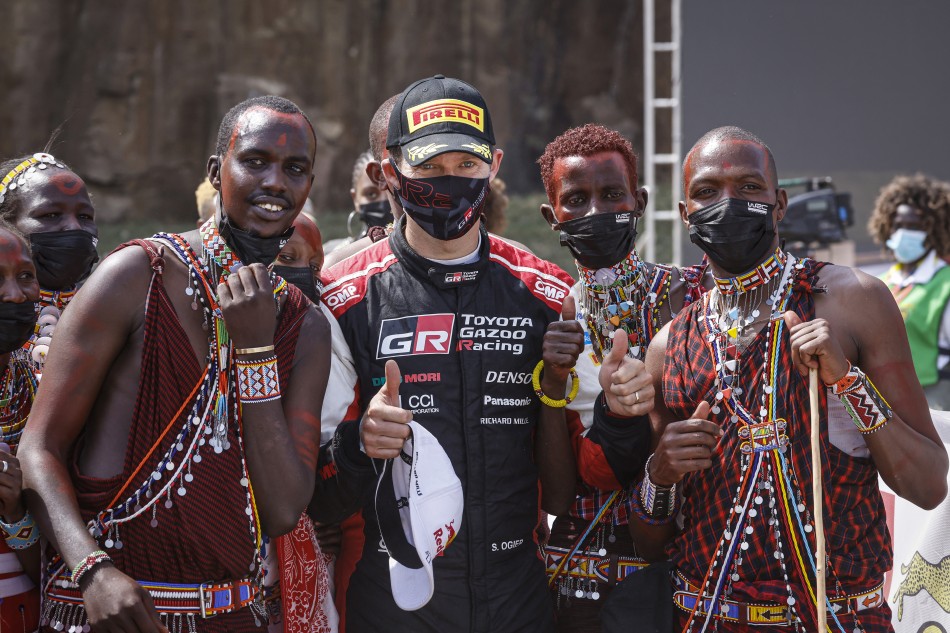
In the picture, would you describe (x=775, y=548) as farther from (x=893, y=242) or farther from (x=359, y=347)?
(x=893, y=242)

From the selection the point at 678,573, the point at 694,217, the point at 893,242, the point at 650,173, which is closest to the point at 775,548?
the point at 678,573

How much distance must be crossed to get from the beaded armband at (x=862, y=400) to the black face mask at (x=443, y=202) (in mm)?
1230

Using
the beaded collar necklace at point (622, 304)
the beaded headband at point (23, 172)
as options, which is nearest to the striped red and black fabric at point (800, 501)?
the beaded collar necklace at point (622, 304)

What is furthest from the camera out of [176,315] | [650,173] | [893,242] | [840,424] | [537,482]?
[650,173]

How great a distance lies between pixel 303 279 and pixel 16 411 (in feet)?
3.87

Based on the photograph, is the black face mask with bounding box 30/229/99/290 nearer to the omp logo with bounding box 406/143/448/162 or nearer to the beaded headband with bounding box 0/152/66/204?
the beaded headband with bounding box 0/152/66/204

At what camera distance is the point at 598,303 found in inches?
159

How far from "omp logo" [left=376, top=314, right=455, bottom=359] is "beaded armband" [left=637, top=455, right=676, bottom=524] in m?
0.76

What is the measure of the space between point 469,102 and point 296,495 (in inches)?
53.6

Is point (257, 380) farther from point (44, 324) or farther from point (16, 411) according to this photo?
point (44, 324)

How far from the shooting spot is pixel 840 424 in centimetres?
325

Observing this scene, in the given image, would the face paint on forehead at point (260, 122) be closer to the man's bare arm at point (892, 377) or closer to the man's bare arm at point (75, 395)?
the man's bare arm at point (75, 395)

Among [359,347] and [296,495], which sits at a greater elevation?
[359,347]

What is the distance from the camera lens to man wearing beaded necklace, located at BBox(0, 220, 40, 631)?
10.1 feet
